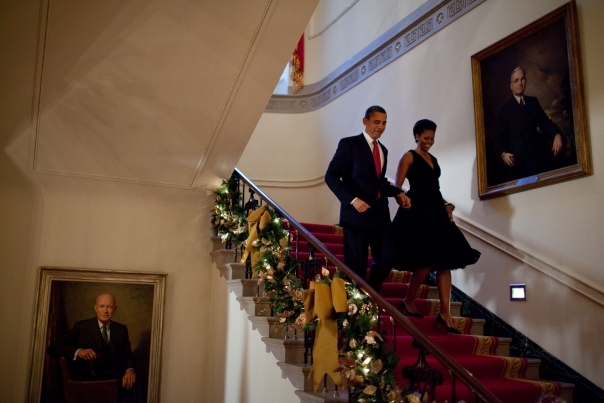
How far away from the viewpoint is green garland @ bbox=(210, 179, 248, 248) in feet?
19.3

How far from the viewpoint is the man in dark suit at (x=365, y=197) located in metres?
4.05

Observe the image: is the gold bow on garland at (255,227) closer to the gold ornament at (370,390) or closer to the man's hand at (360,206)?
the man's hand at (360,206)

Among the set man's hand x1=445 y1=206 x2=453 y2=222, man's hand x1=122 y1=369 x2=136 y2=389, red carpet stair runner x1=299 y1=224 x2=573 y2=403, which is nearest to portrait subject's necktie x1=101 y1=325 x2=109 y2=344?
man's hand x1=122 y1=369 x2=136 y2=389

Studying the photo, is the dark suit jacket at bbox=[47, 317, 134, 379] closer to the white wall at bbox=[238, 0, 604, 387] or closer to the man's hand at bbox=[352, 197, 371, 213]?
the man's hand at bbox=[352, 197, 371, 213]

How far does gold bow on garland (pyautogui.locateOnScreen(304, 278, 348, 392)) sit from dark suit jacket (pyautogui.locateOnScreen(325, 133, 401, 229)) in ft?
1.90

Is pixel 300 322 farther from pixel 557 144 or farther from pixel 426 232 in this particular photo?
pixel 557 144

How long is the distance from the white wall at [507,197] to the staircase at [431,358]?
14.2 inches

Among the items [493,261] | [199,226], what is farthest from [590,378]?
[199,226]

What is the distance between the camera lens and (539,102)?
5180 millimetres

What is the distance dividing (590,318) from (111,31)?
14.5ft

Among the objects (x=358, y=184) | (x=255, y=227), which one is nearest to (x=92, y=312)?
(x=255, y=227)

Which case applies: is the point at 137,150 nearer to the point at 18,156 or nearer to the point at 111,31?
the point at 18,156

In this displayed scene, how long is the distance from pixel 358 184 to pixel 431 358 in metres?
1.45

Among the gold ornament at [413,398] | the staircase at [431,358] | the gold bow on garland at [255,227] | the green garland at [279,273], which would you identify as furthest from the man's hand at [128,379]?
the gold ornament at [413,398]
